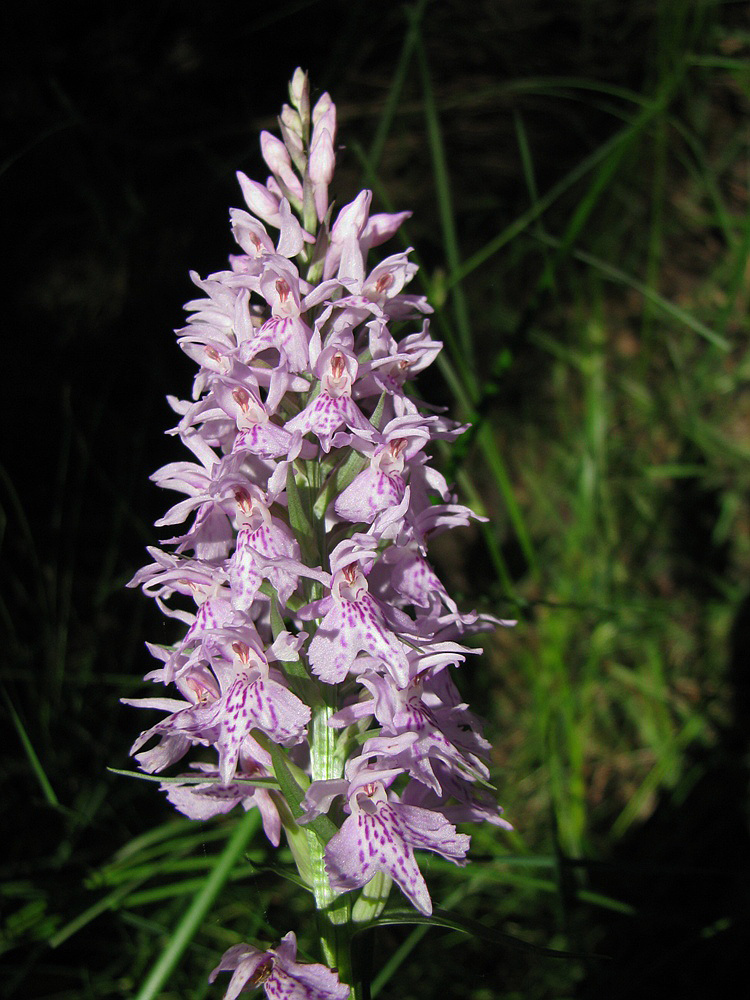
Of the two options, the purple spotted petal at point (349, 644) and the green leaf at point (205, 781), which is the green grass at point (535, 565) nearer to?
the green leaf at point (205, 781)

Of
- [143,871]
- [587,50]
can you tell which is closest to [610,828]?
[143,871]

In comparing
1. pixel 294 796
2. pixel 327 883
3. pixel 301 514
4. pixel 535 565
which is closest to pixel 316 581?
pixel 301 514

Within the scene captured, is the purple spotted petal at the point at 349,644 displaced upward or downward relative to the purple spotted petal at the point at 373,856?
upward

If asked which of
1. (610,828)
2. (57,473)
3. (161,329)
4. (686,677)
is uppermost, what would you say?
(161,329)

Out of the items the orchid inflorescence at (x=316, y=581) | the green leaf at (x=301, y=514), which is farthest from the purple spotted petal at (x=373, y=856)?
the green leaf at (x=301, y=514)

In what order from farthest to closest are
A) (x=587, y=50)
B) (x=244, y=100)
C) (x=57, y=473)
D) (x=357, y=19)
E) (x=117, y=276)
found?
1. (x=587, y=50)
2. (x=244, y=100)
3. (x=117, y=276)
4. (x=57, y=473)
5. (x=357, y=19)

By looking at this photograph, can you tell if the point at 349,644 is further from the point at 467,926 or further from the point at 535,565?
the point at 535,565

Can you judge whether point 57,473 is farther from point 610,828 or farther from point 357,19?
point 610,828
